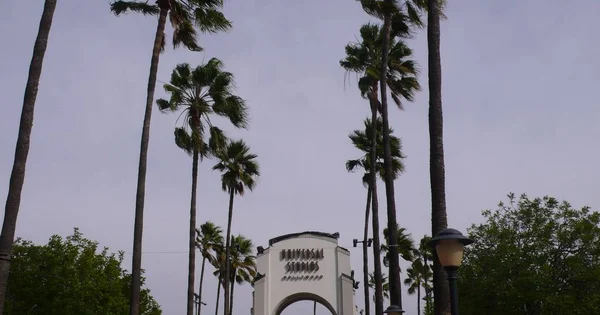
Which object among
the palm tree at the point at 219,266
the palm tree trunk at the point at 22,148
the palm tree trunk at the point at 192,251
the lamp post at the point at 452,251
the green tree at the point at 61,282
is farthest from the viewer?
the palm tree at the point at 219,266

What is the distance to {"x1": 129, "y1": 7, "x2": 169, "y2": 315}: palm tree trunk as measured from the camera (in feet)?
55.5

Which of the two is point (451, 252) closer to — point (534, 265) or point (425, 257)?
point (534, 265)

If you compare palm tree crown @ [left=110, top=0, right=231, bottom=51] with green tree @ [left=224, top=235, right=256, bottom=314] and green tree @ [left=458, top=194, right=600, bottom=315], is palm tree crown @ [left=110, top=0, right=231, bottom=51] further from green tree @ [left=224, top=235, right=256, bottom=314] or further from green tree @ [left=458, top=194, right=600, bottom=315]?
green tree @ [left=224, top=235, right=256, bottom=314]

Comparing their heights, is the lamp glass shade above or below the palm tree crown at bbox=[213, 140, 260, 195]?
below

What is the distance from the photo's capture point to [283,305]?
4244 centimetres

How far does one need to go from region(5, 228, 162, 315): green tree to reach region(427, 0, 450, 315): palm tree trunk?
24.0m

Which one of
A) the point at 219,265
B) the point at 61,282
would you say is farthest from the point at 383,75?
the point at 219,265

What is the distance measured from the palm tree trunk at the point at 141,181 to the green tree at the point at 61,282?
49.3ft

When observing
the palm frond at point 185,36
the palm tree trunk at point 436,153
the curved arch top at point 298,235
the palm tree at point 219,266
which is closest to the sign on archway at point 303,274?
the curved arch top at point 298,235

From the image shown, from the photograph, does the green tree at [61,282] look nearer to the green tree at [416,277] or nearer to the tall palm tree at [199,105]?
the tall palm tree at [199,105]

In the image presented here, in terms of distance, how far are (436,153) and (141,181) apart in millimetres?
9003

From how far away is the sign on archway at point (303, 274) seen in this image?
1619 inches

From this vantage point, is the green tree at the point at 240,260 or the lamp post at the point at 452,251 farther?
the green tree at the point at 240,260

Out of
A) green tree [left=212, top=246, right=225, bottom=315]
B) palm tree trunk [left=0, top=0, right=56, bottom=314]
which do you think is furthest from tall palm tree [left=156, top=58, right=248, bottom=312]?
green tree [left=212, top=246, right=225, bottom=315]
